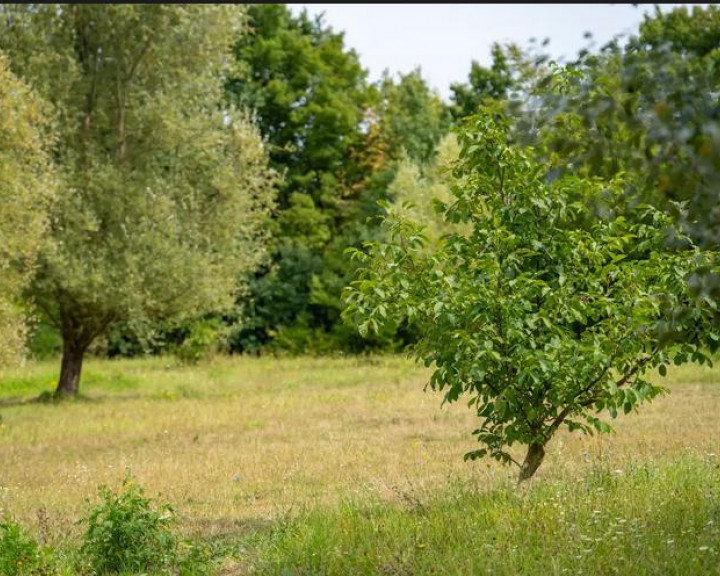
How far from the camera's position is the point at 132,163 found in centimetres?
2542

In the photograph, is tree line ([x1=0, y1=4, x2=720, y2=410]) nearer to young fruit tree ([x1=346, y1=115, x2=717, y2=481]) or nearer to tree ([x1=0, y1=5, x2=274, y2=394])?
tree ([x1=0, y1=5, x2=274, y2=394])

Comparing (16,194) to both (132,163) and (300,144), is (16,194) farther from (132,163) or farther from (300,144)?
(300,144)

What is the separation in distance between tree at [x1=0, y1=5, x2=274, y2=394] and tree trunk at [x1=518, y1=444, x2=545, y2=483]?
15.3 m

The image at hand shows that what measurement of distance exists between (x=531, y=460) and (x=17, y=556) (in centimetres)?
514

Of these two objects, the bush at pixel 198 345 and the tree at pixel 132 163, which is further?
the bush at pixel 198 345

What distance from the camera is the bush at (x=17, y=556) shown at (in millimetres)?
7797

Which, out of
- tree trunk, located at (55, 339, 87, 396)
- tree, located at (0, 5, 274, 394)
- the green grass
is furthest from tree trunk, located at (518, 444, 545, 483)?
tree trunk, located at (55, 339, 87, 396)

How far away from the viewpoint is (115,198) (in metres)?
→ 24.1

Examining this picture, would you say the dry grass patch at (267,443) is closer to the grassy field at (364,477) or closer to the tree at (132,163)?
the grassy field at (364,477)

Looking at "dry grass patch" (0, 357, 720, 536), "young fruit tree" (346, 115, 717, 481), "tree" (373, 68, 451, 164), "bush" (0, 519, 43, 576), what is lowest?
Answer: "dry grass patch" (0, 357, 720, 536)

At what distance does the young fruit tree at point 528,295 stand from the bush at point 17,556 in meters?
3.36

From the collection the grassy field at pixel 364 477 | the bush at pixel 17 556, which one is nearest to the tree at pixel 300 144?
the grassy field at pixel 364 477

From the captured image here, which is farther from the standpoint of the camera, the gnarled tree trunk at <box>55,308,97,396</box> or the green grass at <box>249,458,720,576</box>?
the gnarled tree trunk at <box>55,308,97,396</box>

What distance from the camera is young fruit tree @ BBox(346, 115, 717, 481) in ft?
29.0
